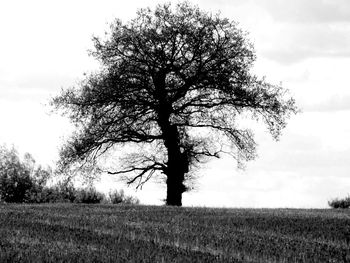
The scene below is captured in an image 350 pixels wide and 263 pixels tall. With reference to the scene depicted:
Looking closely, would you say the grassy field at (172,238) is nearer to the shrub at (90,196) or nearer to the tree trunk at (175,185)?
the tree trunk at (175,185)

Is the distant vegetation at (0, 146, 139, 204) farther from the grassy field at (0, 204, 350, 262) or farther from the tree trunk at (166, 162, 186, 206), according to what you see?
the grassy field at (0, 204, 350, 262)

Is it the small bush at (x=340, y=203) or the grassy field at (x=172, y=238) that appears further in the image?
the small bush at (x=340, y=203)

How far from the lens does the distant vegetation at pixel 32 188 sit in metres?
44.9

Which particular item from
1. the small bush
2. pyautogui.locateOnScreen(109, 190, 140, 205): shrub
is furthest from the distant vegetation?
the small bush

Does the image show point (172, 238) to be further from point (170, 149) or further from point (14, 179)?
point (14, 179)

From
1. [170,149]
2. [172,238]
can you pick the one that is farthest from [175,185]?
[172,238]

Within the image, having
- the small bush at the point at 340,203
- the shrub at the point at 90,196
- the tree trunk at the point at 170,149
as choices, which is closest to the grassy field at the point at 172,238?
the tree trunk at the point at 170,149

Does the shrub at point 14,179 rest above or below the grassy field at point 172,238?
above

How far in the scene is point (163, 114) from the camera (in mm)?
34750

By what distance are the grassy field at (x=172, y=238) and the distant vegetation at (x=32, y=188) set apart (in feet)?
73.3

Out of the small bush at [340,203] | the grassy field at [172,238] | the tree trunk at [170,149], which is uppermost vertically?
the tree trunk at [170,149]

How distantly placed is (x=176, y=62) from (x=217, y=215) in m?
14.0

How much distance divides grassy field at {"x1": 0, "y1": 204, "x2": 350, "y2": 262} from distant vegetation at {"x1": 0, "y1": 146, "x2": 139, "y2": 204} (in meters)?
22.3

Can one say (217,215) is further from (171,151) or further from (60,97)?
(60,97)
